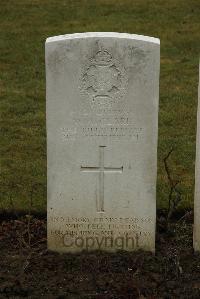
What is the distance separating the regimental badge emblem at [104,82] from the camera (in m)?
5.47

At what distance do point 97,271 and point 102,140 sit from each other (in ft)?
3.24

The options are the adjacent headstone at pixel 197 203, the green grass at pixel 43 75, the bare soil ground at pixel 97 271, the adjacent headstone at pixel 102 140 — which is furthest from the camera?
the green grass at pixel 43 75

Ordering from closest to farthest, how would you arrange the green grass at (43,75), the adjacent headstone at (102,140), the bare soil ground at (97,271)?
the bare soil ground at (97,271) < the adjacent headstone at (102,140) < the green grass at (43,75)

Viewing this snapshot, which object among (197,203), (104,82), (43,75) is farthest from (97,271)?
(43,75)

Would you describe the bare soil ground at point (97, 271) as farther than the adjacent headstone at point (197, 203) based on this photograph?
No

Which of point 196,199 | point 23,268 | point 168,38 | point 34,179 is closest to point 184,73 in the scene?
point 168,38

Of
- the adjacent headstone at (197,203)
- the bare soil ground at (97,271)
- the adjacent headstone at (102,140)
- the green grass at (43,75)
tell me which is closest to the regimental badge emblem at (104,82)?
the adjacent headstone at (102,140)

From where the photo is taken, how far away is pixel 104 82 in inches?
217

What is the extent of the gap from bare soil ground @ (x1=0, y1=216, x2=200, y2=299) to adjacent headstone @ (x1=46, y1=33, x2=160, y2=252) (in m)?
0.15

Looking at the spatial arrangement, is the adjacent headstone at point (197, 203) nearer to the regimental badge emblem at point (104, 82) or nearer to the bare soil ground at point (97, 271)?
the bare soil ground at point (97, 271)

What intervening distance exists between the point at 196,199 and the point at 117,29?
24.2 feet

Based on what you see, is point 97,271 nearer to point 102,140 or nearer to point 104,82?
point 102,140

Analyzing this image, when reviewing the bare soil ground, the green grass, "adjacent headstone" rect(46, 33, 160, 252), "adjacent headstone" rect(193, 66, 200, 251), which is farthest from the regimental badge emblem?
the green grass

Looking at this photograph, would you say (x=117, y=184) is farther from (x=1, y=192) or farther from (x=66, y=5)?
(x=66, y=5)
